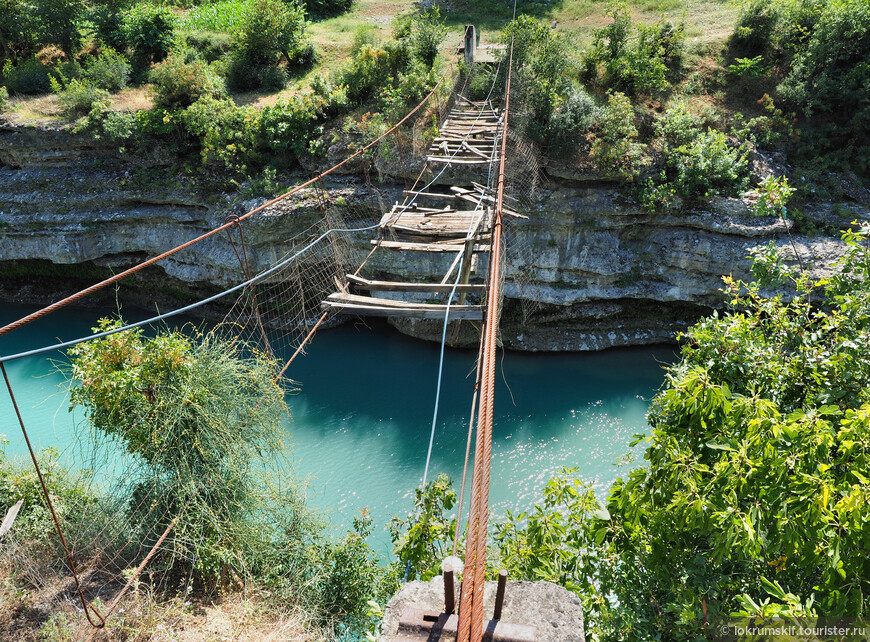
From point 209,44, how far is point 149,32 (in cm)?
141

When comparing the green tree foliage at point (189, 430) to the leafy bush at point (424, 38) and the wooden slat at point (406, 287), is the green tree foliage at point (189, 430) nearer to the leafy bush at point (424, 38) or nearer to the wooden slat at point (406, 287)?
the wooden slat at point (406, 287)

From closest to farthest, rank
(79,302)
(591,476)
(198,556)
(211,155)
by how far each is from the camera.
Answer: (198,556) → (591,476) → (211,155) → (79,302)

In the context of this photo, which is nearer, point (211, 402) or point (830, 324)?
point (830, 324)

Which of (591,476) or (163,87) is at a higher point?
(163,87)

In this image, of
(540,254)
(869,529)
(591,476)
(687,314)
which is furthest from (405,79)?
(869,529)

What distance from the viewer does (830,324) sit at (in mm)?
3303

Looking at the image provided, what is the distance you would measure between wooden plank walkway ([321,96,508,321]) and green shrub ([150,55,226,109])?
18.6ft

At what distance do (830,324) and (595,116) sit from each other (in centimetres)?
756

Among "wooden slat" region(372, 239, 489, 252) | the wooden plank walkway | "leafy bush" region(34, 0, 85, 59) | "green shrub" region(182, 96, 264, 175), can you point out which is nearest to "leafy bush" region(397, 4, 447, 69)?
the wooden plank walkway

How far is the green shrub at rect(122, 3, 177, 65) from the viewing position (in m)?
13.2

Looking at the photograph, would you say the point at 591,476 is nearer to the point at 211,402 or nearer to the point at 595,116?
the point at 211,402

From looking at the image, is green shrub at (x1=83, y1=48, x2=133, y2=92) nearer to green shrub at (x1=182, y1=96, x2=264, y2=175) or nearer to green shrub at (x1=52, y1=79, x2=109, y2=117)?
green shrub at (x1=52, y1=79, x2=109, y2=117)

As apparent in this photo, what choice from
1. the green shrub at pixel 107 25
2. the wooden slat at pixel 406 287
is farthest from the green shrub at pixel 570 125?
the green shrub at pixel 107 25

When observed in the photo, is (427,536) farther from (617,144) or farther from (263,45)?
(263,45)
